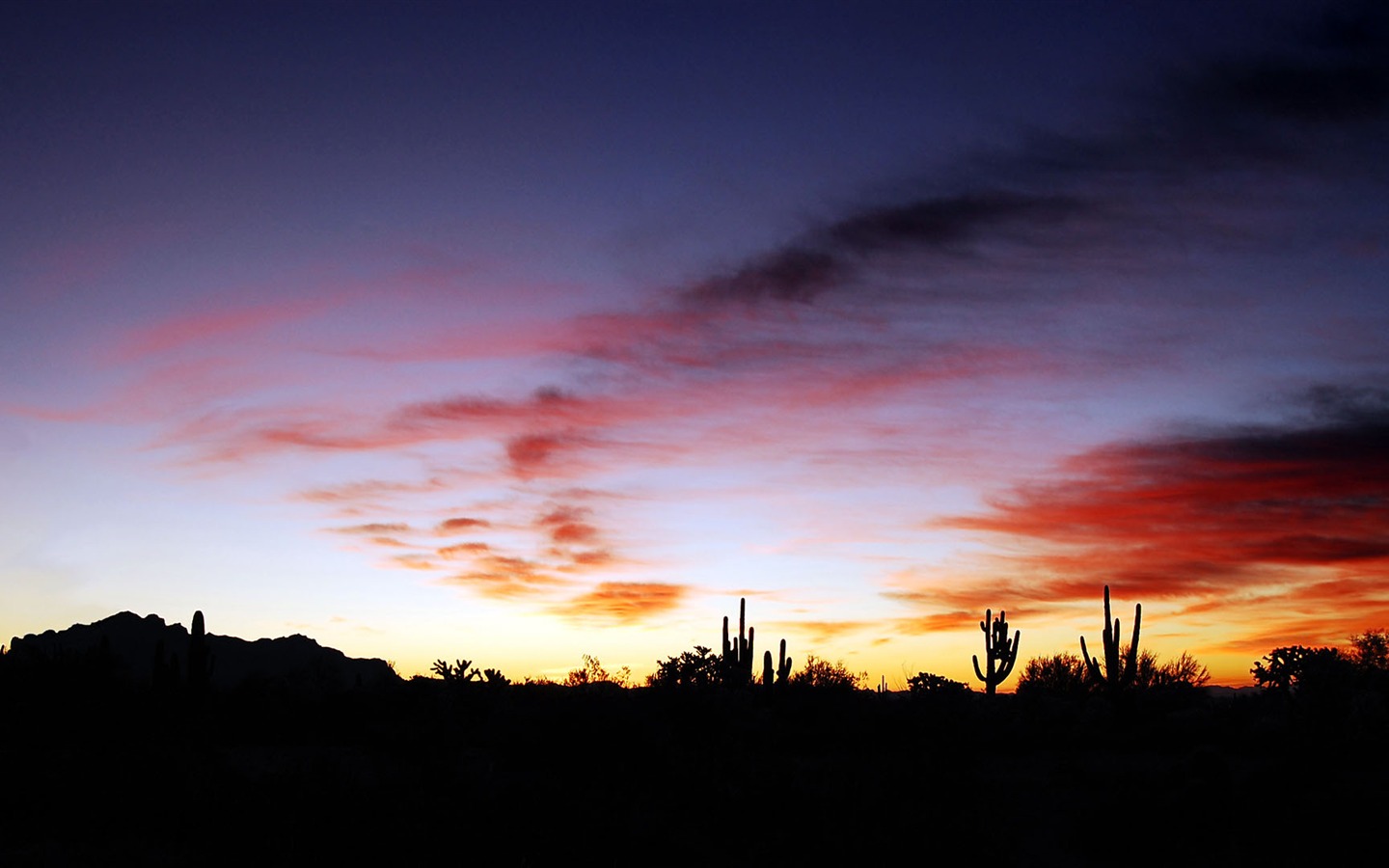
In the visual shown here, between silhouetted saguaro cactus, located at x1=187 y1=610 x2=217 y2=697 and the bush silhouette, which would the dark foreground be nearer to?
silhouetted saguaro cactus, located at x1=187 y1=610 x2=217 y2=697

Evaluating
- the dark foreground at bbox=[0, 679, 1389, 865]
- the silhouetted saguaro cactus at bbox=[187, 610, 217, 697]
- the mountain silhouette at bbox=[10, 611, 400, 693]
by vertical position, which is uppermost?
the mountain silhouette at bbox=[10, 611, 400, 693]

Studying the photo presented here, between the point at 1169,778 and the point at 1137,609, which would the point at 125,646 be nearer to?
the point at 1137,609

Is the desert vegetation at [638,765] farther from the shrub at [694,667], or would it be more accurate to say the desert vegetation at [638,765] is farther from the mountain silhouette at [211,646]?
the mountain silhouette at [211,646]

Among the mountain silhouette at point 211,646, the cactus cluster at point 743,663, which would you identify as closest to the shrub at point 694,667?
the cactus cluster at point 743,663

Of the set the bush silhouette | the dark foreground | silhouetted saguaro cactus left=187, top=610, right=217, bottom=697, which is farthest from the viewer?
the bush silhouette

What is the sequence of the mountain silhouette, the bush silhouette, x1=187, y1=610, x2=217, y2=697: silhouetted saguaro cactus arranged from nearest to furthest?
x1=187, y1=610, x2=217, y2=697: silhouetted saguaro cactus
the bush silhouette
the mountain silhouette

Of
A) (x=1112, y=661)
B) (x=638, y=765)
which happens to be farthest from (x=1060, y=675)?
(x=638, y=765)

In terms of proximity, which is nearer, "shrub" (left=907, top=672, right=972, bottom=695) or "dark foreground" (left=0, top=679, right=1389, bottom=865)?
"dark foreground" (left=0, top=679, right=1389, bottom=865)

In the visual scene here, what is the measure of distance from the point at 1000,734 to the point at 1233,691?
13640mm

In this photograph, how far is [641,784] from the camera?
1611 centimetres

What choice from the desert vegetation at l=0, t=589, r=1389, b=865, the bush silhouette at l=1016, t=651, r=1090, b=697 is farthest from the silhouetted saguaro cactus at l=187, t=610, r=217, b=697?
the bush silhouette at l=1016, t=651, r=1090, b=697

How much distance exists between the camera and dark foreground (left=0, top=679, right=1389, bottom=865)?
12961 mm

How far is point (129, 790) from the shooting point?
13984 mm

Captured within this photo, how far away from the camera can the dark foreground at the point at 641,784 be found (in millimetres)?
12961
